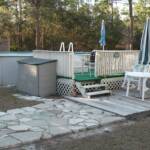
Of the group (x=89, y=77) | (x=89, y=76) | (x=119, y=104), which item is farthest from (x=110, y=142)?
(x=89, y=76)

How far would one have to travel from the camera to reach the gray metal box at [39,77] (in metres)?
8.60

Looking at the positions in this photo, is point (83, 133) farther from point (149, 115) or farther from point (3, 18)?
point (3, 18)

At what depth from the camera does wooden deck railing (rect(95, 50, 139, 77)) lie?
30.0ft

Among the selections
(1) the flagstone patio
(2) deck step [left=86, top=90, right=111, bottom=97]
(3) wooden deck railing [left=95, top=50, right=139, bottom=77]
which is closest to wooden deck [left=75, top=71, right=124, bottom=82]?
(3) wooden deck railing [left=95, top=50, right=139, bottom=77]

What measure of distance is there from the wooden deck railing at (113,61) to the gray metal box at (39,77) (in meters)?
1.24

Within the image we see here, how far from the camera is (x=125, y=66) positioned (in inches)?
389

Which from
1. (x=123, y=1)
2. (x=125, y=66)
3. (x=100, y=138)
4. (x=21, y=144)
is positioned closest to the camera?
(x=21, y=144)

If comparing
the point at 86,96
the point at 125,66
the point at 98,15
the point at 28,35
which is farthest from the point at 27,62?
the point at 98,15

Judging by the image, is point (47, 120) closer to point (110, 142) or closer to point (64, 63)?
point (110, 142)

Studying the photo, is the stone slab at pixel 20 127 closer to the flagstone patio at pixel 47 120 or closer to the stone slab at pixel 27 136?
the flagstone patio at pixel 47 120

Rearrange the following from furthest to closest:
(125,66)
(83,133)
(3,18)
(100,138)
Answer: (3,18) → (125,66) → (83,133) → (100,138)

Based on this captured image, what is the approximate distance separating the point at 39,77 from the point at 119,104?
226 cm

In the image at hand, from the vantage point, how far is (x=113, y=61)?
9.52 meters

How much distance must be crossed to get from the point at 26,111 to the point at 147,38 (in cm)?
412
